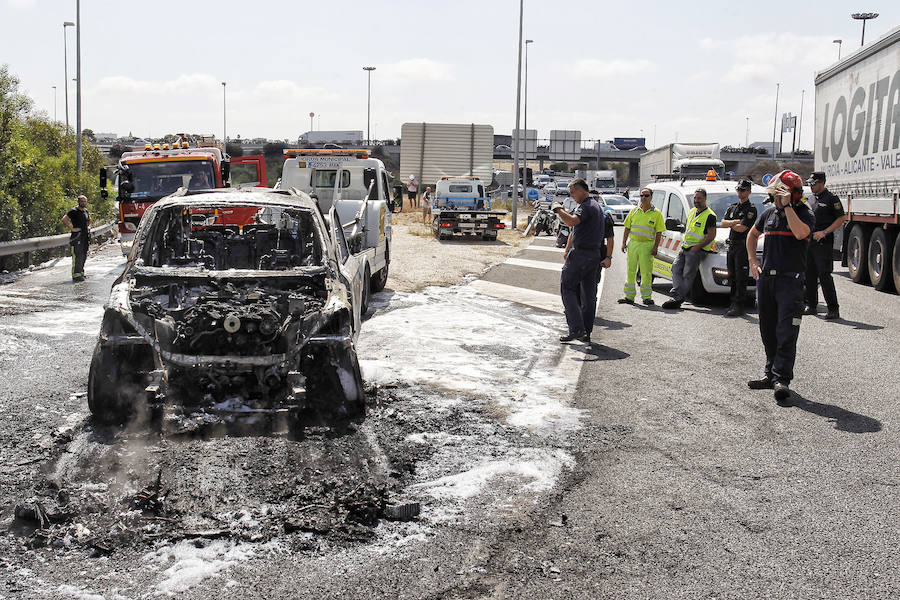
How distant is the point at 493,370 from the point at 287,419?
2.78 meters

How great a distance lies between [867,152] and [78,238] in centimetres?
1438

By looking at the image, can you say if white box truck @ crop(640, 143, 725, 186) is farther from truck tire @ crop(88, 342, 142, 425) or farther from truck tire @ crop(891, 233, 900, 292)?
truck tire @ crop(88, 342, 142, 425)

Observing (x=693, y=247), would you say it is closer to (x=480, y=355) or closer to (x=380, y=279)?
(x=380, y=279)

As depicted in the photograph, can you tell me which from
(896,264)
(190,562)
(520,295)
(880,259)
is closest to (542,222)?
(880,259)

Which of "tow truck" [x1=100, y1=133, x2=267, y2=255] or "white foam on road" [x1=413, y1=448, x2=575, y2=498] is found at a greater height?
"tow truck" [x1=100, y1=133, x2=267, y2=255]

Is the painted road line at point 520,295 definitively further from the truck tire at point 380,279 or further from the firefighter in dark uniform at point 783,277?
the firefighter in dark uniform at point 783,277

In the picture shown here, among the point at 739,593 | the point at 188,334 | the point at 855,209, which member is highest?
the point at 855,209

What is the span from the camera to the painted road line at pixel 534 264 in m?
19.9

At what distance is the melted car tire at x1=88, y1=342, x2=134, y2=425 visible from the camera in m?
6.11

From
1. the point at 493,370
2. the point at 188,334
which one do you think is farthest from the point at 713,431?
the point at 188,334

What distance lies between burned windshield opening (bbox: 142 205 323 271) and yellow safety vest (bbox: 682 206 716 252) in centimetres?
657

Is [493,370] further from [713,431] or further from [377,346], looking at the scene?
[713,431]

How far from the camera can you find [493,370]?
8453 mm

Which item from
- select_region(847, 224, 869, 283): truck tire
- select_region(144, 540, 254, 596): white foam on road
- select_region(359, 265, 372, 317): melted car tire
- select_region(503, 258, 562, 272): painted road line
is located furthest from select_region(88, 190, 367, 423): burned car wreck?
select_region(503, 258, 562, 272): painted road line
